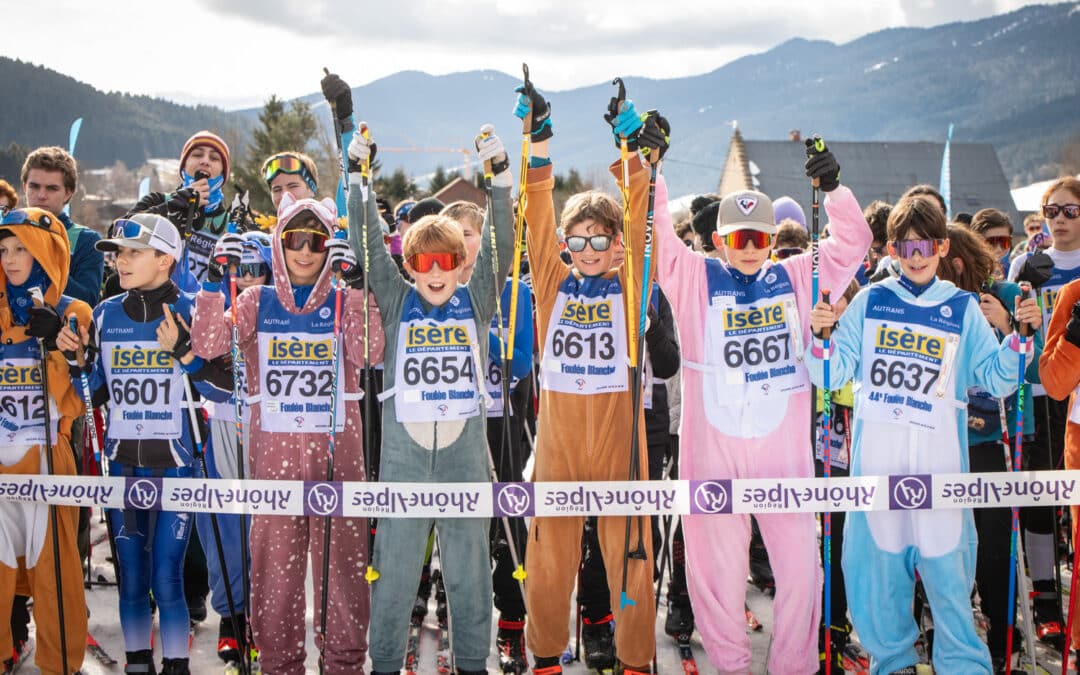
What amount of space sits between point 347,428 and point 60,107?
88123mm

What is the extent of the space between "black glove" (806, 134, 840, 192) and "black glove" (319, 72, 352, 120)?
83.7 inches

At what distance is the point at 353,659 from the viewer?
4004 millimetres

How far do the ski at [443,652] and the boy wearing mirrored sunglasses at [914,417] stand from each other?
2087mm

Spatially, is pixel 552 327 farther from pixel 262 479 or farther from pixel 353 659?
pixel 353 659

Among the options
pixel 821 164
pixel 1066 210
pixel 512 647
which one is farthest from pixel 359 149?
pixel 1066 210

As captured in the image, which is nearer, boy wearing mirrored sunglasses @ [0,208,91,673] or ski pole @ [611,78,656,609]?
ski pole @ [611,78,656,609]

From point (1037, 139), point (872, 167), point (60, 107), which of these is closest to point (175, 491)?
point (872, 167)

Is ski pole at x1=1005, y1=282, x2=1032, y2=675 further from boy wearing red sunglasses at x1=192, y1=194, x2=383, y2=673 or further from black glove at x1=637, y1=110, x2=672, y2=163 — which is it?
boy wearing red sunglasses at x1=192, y1=194, x2=383, y2=673

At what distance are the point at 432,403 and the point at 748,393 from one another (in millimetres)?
1484

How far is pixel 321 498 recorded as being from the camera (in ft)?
12.9

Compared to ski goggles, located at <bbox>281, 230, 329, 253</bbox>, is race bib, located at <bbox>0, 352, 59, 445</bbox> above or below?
below

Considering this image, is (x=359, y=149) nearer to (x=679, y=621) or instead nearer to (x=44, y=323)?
(x=44, y=323)

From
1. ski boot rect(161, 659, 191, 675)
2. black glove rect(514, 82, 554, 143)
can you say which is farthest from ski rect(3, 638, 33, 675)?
black glove rect(514, 82, 554, 143)

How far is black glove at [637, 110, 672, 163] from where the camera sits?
3.79 m
